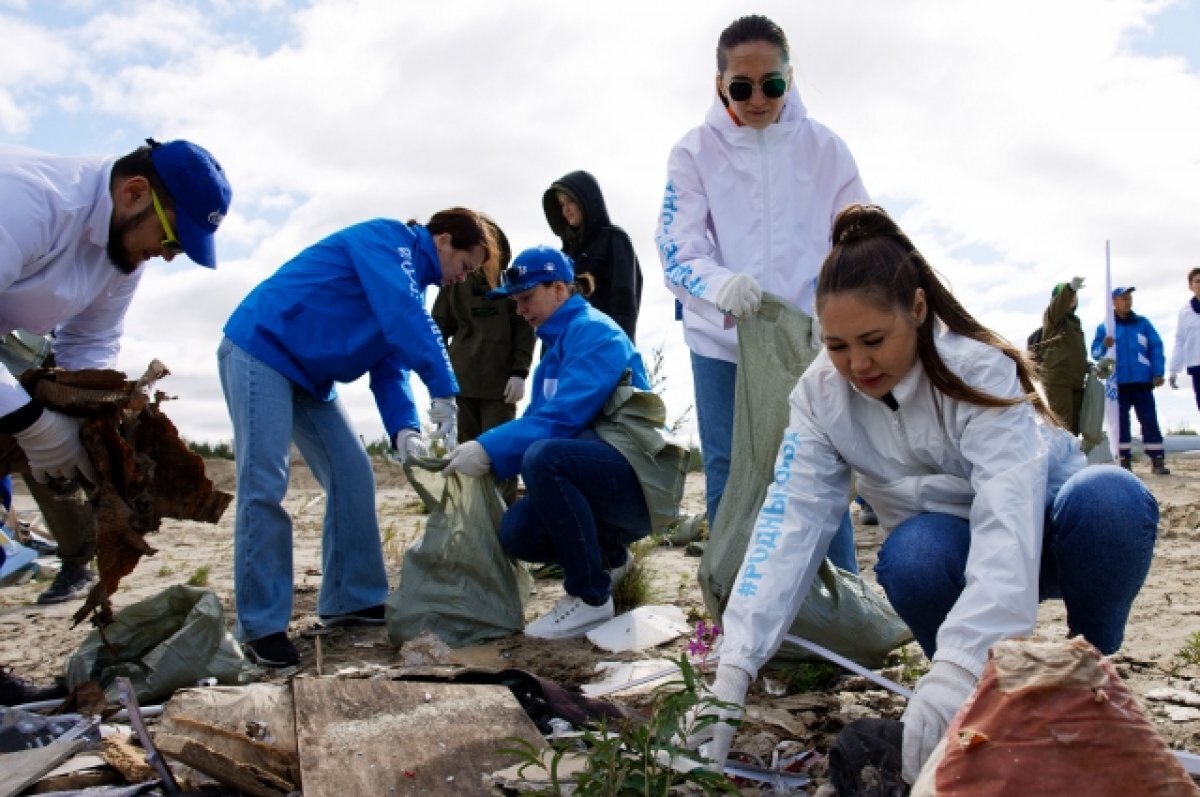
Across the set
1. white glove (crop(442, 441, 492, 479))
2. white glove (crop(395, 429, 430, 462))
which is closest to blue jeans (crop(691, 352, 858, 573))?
white glove (crop(442, 441, 492, 479))

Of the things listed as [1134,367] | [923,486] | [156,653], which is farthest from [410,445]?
[1134,367]

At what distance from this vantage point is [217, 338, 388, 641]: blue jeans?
3635 mm

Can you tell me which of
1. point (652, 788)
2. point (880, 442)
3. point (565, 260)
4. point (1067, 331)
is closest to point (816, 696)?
point (880, 442)

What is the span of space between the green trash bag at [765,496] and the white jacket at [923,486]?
453 millimetres

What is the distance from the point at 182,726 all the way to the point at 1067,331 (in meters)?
7.77

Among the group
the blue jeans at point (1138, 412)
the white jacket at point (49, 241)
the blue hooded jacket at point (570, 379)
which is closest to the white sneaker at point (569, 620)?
the blue hooded jacket at point (570, 379)

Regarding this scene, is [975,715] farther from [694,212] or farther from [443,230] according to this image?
[443,230]

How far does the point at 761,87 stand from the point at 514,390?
2.54m

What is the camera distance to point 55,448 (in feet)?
8.95

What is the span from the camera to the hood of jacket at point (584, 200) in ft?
16.9

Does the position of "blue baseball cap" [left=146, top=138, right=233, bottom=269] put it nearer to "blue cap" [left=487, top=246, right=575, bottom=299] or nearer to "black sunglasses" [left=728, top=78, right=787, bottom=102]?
"blue cap" [left=487, top=246, right=575, bottom=299]

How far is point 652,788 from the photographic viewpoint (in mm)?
1755

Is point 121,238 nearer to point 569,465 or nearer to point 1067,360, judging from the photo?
point 569,465

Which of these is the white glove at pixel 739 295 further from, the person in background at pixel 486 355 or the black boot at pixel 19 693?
the person in background at pixel 486 355
